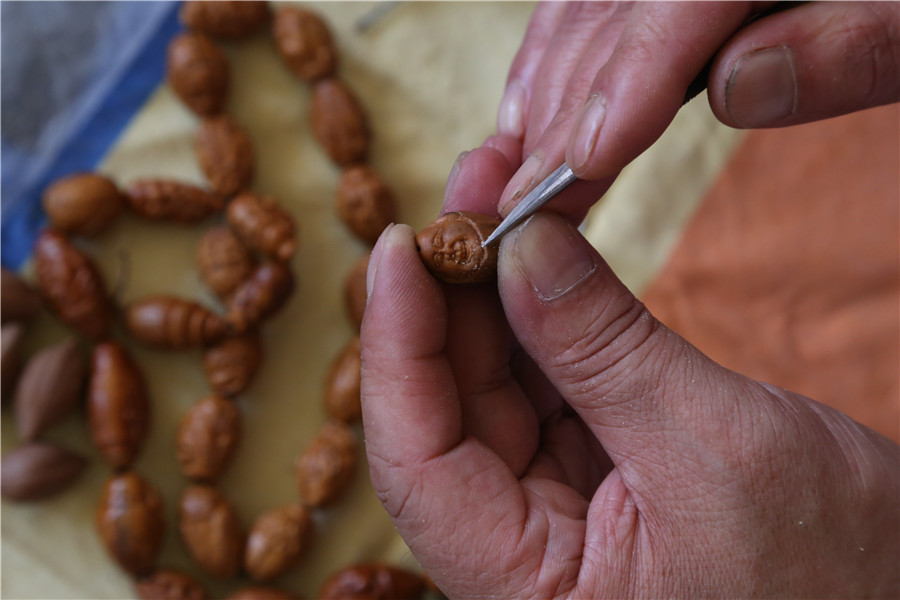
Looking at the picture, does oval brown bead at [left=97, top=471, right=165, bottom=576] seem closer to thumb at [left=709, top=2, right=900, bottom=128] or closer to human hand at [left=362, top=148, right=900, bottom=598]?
human hand at [left=362, top=148, right=900, bottom=598]

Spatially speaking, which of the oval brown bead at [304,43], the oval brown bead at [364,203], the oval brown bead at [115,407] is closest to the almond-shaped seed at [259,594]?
the oval brown bead at [115,407]

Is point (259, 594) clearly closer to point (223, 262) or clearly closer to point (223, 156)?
point (223, 262)

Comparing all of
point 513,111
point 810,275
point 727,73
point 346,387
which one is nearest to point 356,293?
point 346,387

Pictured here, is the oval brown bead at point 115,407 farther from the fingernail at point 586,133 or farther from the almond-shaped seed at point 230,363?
the fingernail at point 586,133

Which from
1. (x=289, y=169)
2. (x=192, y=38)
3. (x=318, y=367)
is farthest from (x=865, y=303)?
(x=192, y=38)

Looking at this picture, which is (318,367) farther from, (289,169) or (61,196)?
(61,196)
